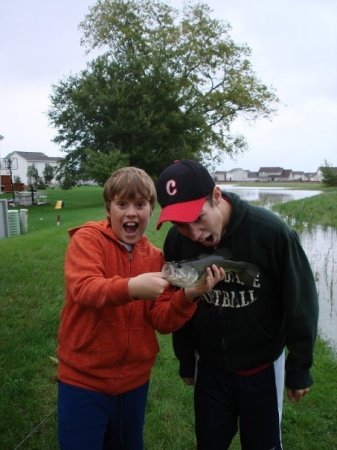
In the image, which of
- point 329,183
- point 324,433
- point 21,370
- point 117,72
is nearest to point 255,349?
point 324,433

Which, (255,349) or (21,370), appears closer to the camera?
(255,349)

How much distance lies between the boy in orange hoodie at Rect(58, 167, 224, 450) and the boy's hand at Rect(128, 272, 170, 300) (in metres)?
0.21

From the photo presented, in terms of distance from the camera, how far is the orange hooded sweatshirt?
2.30 metres

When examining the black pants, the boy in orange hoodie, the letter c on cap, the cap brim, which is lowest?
the black pants

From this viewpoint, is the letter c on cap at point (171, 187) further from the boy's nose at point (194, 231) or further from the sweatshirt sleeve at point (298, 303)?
the sweatshirt sleeve at point (298, 303)

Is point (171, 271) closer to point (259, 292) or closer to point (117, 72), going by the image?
point (259, 292)

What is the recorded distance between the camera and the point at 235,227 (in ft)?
7.82

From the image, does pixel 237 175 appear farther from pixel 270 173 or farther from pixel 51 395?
pixel 51 395

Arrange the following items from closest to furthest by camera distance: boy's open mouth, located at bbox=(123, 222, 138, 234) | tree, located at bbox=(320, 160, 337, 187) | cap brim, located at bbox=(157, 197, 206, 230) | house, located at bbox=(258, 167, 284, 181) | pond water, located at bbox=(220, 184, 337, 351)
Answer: cap brim, located at bbox=(157, 197, 206, 230)
boy's open mouth, located at bbox=(123, 222, 138, 234)
pond water, located at bbox=(220, 184, 337, 351)
tree, located at bbox=(320, 160, 337, 187)
house, located at bbox=(258, 167, 284, 181)

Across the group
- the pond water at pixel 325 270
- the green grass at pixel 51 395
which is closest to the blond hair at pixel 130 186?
the green grass at pixel 51 395

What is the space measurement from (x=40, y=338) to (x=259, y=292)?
11.7ft

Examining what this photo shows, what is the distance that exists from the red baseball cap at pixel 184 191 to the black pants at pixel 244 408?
3.19ft

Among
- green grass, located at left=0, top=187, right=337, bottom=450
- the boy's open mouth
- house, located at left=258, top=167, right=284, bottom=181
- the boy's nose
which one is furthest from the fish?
house, located at left=258, top=167, right=284, bottom=181

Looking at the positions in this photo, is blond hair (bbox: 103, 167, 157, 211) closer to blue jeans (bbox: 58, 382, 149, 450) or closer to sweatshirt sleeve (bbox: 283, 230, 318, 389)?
sweatshirt sleeve (bbox: 283, 230, 318, 389)
